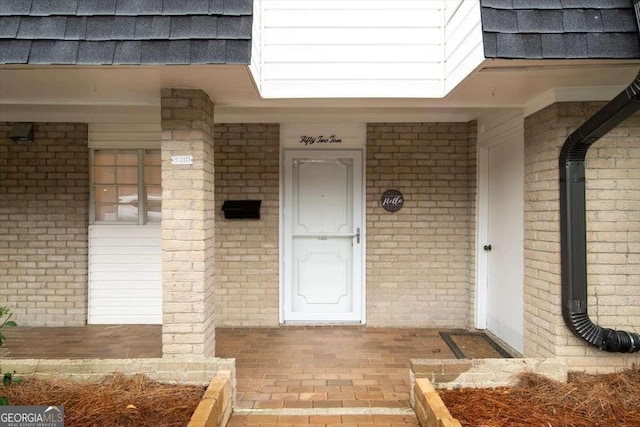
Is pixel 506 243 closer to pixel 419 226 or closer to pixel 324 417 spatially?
pixel 419 226

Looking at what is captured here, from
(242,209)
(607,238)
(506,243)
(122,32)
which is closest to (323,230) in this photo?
(242,209)

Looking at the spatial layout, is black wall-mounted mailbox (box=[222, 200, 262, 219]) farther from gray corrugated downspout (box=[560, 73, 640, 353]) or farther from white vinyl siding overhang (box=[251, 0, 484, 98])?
gray corrugated downspout (box=[560, 73, 640, 353])

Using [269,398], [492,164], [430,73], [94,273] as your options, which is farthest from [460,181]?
[94,273]

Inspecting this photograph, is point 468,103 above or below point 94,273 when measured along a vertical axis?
above

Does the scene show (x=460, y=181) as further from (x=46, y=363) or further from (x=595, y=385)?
(x=46, y=363)

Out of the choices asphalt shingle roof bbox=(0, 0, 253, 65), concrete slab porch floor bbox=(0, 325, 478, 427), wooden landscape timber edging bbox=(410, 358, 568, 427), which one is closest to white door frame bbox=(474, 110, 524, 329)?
concrete slab porch floor bbox=(0, 325, 478, 427)

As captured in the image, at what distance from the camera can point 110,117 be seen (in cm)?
529

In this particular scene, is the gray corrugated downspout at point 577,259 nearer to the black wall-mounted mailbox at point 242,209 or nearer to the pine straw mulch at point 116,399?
the pine straw mulch at point 116,399

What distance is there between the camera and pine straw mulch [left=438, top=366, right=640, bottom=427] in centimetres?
272

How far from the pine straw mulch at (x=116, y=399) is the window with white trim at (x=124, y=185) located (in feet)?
8.96

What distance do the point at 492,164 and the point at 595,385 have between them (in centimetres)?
273

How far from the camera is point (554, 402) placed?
115 inches

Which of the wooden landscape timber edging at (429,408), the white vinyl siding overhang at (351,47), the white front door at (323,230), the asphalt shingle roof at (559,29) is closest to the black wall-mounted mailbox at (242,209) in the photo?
the white front door at (323,230)

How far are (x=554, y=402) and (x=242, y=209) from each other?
3774 mm
